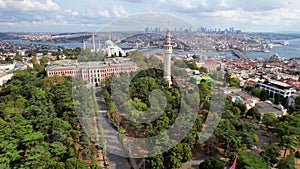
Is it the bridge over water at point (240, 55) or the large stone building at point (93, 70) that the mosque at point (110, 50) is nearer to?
the large stone building at point (93, 70)

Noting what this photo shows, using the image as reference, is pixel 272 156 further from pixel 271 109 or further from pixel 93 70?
pixel 93 70

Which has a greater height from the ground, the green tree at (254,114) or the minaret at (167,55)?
the minaret at (167,55)

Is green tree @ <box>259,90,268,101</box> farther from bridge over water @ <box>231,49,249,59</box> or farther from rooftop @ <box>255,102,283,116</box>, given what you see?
bridge over water @ <box>231,49,249,59</box>

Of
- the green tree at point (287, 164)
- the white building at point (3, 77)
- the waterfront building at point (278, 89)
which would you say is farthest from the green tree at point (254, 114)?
the white building at point (3, 77)

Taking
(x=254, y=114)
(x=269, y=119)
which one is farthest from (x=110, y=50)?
(x=269, y=119)

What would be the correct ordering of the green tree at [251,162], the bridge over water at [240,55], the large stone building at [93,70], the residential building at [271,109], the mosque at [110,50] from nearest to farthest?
1. the green tree at [251,162]
2. the residential building at [271,109]
3. the large stone building at [93,70]
4. the mosque at [110,50]
5. the bridge over water at [240,55]

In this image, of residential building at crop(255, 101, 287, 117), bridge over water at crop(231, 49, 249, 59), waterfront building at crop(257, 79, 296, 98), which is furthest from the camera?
bridge over water at crop(231, 49, 249, 59)

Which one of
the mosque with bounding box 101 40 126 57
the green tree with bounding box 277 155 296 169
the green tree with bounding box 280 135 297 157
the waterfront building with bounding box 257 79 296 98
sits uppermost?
the mosque with bounding box 101 40 126 57

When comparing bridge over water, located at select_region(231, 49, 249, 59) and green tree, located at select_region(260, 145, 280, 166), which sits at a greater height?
bridge over water, located at select_region(231, 49, 249, 59)

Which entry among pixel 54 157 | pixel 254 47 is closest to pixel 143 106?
pixel 54 157

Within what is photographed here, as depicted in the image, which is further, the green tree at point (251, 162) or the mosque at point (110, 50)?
the mosque at point (110, 50)

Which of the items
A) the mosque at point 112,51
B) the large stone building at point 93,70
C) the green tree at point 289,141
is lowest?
the green tree at point 289,141

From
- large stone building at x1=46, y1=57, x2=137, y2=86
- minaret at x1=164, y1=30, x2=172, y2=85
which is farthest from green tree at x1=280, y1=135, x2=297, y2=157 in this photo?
large stone building at x1=46, y1=57, x2=137, y2=86
